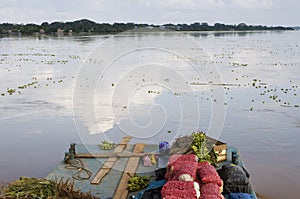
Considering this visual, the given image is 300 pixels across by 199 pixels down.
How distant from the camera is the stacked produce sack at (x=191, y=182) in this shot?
4.13 m

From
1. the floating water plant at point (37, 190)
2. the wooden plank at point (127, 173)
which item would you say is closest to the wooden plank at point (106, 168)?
the wooden plank at point (127, 173)

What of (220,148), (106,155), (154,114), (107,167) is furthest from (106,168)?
(154,114)

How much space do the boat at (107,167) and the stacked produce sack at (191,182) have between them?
1123mm

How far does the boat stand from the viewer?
582cm

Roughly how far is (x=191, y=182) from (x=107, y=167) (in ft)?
8.49

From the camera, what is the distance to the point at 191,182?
426 cm

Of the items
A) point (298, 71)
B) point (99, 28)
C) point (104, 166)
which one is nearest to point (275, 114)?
point (104, 166)

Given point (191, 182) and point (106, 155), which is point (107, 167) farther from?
point (191, 182)

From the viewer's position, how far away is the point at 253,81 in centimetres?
1616

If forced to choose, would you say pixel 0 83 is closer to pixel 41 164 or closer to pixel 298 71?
pixel 41 164

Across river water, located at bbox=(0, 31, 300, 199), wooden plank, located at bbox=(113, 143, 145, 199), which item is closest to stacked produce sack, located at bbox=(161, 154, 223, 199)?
wooden plank, located at bbox=(113, 143, 145, 199)

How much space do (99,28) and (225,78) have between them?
56.8 meters

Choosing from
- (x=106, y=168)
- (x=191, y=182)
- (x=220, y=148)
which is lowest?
(x=106, y=168)

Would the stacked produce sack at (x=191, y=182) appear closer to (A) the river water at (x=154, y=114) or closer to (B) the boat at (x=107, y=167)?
(B) the boat at (x=107, y=167)
